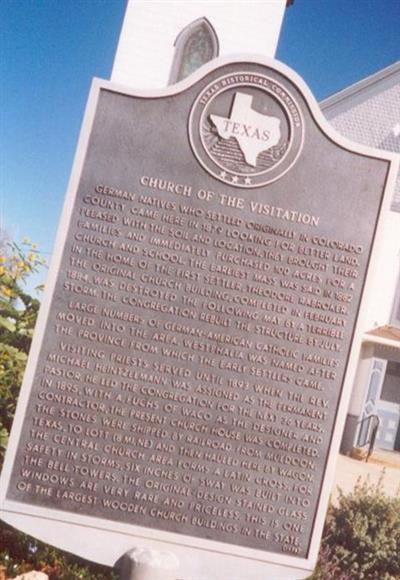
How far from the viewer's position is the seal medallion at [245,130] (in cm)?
372

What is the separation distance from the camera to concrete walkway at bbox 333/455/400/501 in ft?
32.3

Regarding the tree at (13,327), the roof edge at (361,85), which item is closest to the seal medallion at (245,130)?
the tree at (13,327)

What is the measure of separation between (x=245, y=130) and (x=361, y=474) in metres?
9.47

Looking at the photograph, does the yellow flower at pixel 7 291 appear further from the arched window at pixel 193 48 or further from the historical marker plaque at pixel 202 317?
the arched window at pixel 193 48

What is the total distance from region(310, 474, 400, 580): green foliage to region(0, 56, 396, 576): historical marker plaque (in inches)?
67.0

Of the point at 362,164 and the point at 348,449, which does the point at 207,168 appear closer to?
the point at 362,164

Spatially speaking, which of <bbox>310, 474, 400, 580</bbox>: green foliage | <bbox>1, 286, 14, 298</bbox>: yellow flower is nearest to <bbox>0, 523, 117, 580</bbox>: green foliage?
<bbox>310, 474, 400, 580</bbox>: green foliage

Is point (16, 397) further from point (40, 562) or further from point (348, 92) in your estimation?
point (348, 92)

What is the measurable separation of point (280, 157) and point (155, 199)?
934 mm

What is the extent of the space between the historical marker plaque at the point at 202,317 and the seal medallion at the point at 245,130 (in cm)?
1

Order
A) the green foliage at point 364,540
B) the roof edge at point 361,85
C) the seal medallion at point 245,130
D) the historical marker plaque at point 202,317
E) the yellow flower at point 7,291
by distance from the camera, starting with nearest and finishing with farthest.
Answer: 1. the historical marker plaque at point 202,317
2. the seal medallion at point 245,130
3. the green foliage at point 364,540
4. the yellow flower at point 7,291
5. the roof edge at point 361,85

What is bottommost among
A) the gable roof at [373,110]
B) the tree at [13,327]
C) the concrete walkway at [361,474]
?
the concrete walkway at [361,474]

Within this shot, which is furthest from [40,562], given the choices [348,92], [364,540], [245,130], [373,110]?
[348,92]

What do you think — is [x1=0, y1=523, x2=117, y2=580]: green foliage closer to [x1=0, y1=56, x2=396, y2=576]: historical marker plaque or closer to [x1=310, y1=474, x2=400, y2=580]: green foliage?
[x1=0, y1=56, x2=396, y2=576]: historical marker plaque
